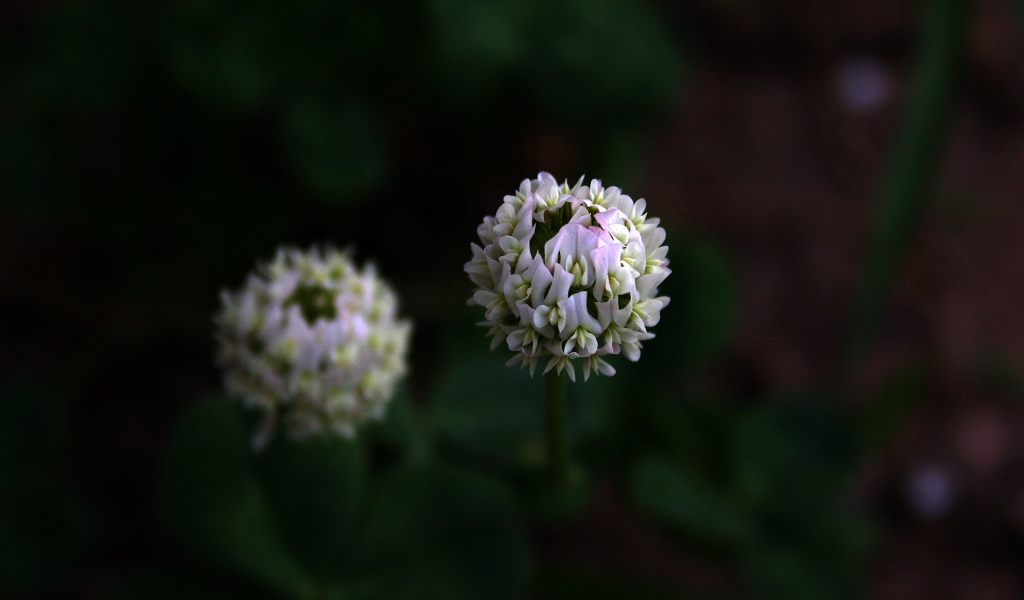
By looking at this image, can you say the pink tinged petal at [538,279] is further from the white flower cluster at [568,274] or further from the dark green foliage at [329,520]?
the dark green foliage at [329,520]

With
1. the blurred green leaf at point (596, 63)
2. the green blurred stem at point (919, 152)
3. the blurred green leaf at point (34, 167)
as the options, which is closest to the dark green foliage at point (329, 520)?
the blurred green leaf at point (596, 63)

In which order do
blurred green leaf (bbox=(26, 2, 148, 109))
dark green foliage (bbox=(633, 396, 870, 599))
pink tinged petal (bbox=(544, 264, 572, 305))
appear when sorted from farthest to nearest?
blurred green leaf (bbox=(26, 2, 148, 109)) → dark green foliage (bbox=(633, 396, 870, 599)) → pink tinged petal (bbox=(544, 264, 572, 305))

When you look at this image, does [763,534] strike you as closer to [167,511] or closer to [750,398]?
[750,398]

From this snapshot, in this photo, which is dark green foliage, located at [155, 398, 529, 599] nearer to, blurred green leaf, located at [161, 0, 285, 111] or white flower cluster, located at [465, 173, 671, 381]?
white flower cluster, located at [465, 173, 671, 381]

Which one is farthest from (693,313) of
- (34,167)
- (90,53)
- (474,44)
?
(34,167)

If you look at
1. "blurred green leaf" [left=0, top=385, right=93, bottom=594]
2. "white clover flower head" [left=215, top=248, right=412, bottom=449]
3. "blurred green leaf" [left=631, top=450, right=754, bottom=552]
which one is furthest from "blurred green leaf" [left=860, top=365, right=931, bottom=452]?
"blurred green leaf" [left=0, top=385, right=93, bottom=594]

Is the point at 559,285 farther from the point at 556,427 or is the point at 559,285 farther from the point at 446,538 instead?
the point at 446,538

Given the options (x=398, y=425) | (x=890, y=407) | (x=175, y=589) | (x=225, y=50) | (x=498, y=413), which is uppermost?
(x=225, y=50)

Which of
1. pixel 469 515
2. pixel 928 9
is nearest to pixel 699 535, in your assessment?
pixel 469 515
